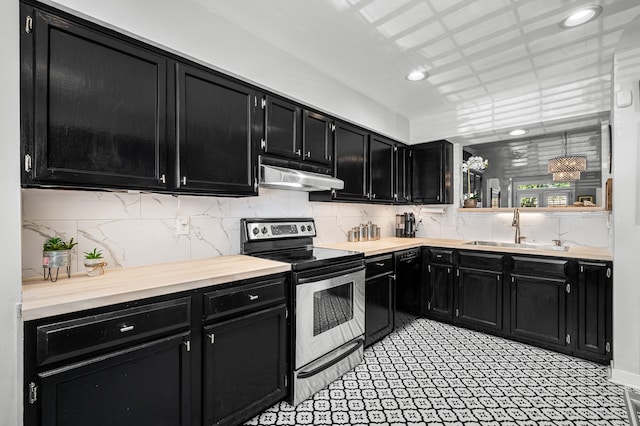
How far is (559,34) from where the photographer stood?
2.20 meters

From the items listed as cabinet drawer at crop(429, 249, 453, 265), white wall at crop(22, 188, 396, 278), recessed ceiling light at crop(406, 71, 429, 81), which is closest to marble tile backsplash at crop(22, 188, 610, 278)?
white wall at crop(22, 188, 396, 278)

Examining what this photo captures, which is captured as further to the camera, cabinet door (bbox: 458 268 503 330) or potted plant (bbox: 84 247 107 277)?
cabinet door (bbox: 458 268 503 330)

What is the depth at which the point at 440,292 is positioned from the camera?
11.6 ft

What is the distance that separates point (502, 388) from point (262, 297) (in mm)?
1905

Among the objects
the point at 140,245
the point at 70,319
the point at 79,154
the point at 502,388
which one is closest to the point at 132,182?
the point at 79,154

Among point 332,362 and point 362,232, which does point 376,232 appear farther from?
point 332,362

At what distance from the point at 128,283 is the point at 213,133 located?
104 centimetres

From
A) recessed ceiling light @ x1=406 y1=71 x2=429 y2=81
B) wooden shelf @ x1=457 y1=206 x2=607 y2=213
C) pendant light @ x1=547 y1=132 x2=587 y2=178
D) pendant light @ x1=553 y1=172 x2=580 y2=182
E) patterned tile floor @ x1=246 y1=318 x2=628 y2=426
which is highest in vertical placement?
recessed ceiling light @ x1=406 y1=71 x2=429 y2=81

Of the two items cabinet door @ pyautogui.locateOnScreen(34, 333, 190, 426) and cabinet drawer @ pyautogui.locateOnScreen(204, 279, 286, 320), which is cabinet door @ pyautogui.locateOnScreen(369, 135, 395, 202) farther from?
cabinet door @ pyautogui.locateOnScreen(34, 333, 190, 426)

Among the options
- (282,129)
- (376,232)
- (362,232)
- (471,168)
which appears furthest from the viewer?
(471,168)

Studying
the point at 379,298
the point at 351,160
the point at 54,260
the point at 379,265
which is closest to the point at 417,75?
the point at 351,160

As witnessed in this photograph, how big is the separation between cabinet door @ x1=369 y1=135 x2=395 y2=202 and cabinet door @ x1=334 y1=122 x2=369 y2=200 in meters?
0.12

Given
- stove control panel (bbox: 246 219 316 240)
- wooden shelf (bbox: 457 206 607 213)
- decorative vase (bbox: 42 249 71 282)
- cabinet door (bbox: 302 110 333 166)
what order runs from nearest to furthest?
decorative vase (bbox: 42 249 71 282) → stove control panel (bbox: 246 219 316 240) → cabinet door (bbox: 302 110 333 166) → wooden shelf (bbox: 457 206 607 213)

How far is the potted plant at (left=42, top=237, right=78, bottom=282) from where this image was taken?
154 centimetres
